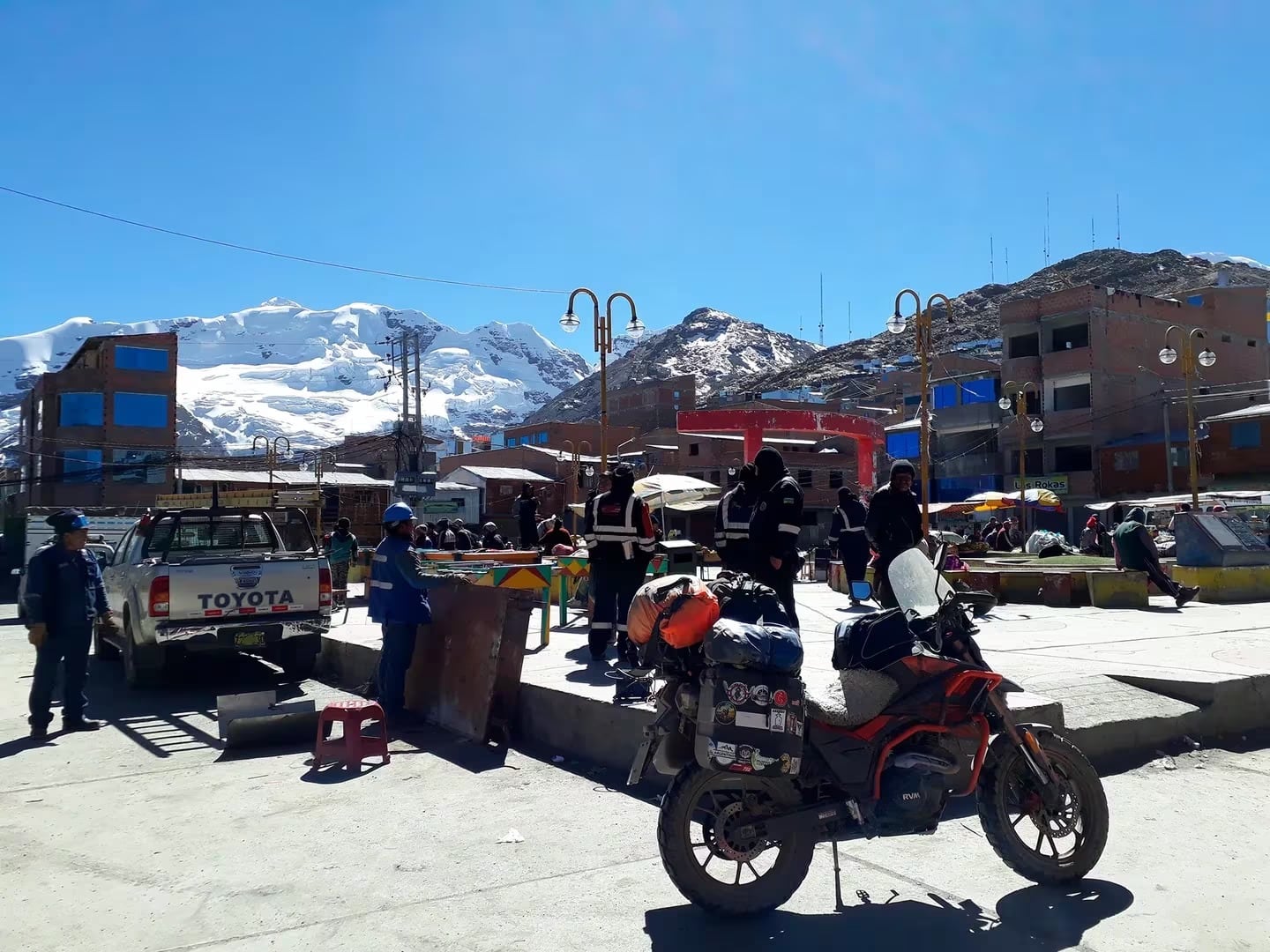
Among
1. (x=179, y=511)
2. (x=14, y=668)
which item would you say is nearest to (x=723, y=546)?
(x=179, y=511)

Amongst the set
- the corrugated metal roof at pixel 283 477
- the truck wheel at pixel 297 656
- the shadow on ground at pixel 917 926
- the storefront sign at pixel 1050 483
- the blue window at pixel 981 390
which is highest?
the blue window at pixel 981 390

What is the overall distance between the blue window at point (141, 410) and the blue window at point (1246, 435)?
55083 millimetres

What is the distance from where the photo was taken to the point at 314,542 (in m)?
11.1

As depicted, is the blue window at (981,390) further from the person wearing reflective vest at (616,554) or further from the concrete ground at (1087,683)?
the person wearing reflective vest at (616,554)

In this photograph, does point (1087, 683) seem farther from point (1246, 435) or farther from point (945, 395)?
point (945, 395)

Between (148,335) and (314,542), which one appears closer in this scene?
(314,542)

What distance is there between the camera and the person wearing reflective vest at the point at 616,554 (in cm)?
865

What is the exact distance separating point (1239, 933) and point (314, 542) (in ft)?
30.4

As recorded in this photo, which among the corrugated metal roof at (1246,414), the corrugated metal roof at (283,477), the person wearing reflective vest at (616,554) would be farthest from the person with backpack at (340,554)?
the corrugated metal roof at (1246,414)

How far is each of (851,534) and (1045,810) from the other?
886 centimetres

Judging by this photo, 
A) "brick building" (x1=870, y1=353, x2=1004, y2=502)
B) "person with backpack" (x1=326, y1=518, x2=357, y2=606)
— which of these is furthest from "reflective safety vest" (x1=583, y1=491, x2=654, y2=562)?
"brick building" (x1=870, y1=353, x2=1004, y2=502)

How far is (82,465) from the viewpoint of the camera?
55.7 m

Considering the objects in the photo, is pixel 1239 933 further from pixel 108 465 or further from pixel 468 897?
A: pixel 108 465

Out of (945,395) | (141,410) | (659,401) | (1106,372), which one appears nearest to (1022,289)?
(659,401)
